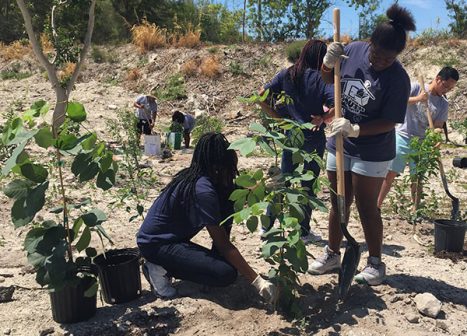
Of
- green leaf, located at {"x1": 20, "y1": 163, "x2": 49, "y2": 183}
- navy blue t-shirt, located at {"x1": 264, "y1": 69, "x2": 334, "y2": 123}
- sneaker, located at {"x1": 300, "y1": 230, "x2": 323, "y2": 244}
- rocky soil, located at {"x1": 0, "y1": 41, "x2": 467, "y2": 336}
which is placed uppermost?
navy blue t-shirt, located at {"x1": 264, "y1": 69, "x2": 334, "y2": 123}

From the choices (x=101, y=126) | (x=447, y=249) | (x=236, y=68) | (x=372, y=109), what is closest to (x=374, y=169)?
(x=372, y=109)


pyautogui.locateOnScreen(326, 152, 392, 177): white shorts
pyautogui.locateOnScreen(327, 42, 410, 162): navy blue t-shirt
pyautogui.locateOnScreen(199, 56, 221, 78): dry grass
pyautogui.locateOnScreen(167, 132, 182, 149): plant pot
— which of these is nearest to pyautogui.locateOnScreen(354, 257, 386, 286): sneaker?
pyautogui.locateOnScreen(326, 152, 392, 177): white shorts

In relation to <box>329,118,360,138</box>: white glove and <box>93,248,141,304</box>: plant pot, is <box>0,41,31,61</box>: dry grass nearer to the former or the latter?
<box>93,248,141,304</box>: plant pot

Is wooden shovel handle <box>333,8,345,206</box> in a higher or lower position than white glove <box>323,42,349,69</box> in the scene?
lower

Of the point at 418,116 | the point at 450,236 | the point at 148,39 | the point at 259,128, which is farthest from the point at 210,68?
the point at 259,128

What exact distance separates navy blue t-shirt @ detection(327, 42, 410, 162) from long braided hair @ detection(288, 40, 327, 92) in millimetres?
628

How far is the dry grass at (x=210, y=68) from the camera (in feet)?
44.9

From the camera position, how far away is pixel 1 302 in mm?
2865

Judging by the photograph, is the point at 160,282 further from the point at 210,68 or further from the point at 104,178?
the point at 210,68

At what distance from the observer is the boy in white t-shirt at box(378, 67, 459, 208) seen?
13.9 feet

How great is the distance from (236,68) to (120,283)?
38.3 feet

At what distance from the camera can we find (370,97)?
Answer: 2705 mm

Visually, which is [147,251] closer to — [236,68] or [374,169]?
[374,169]

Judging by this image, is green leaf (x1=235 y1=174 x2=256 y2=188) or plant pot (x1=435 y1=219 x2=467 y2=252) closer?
green leaf (x1=235 y1=174 x2=256 y2=188)
